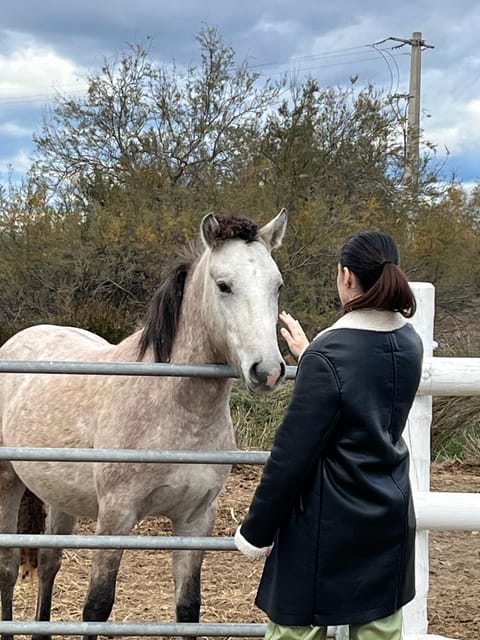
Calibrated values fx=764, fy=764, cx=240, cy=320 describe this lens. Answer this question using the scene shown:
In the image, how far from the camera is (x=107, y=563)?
3291 millimetres

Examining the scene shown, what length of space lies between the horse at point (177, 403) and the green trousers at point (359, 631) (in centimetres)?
79

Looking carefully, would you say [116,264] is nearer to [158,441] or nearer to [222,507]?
[222,507]

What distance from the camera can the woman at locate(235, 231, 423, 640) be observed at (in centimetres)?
193

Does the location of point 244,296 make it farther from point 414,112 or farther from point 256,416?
point 414,112

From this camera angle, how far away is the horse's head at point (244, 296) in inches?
102

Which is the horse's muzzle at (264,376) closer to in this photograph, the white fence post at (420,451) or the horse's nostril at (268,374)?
the horse's nostril at (268,374)

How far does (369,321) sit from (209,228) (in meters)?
1.16

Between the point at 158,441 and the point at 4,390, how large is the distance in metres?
1.73

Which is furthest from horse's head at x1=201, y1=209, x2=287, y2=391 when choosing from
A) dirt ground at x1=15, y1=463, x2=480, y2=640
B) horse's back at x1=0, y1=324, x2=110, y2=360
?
dirt ground at x1=15, y1=463, x2=480, y2=640

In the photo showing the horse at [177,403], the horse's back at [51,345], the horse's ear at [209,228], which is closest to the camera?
the horse at [177,403]

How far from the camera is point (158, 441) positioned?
3.29 meters

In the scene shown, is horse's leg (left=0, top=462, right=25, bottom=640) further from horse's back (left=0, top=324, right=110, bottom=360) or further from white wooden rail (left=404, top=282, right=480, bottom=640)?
white wooden rail (left=404, top=282, right=480, bottom=640)

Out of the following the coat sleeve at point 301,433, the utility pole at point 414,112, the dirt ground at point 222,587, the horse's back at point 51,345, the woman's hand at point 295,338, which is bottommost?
the dirt ground at point 222,587

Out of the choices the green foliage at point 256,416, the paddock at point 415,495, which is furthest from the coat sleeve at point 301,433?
the green foliage at point 256,416
